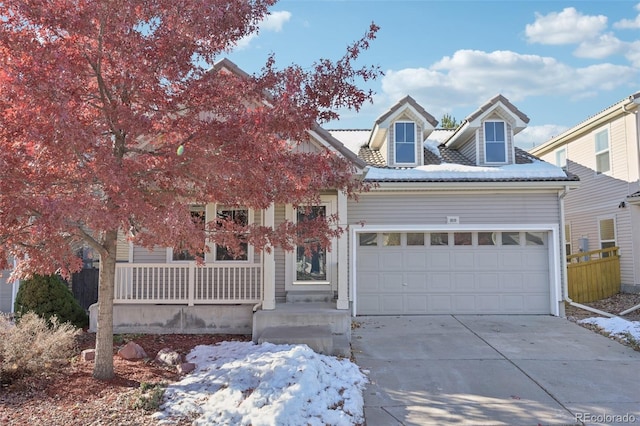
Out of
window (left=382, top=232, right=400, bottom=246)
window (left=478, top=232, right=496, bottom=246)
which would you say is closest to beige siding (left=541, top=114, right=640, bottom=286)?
window (left=478, top=232, right=496, bottom=246)

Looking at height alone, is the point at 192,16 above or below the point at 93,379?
above

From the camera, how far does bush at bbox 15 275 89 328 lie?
9.05 metres

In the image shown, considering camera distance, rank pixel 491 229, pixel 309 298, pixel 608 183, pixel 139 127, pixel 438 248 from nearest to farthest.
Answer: pixel 139 127 → pixel 309 298 → pixel 491 229 → pixel 438 248 → pixel 608 183

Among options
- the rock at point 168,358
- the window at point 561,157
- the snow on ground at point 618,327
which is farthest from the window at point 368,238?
the window at point 561,157

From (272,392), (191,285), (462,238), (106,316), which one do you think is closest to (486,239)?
(462,238)

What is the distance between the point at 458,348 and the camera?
787 cm

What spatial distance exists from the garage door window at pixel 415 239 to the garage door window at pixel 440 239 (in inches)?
10.9

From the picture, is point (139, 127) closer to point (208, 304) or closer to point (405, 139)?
point (208, 304)

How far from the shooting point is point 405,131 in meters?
11.9

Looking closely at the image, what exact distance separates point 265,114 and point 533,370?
5368 millimetres

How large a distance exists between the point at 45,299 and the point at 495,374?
8638 mm

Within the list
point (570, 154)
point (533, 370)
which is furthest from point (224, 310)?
point (570, 154)

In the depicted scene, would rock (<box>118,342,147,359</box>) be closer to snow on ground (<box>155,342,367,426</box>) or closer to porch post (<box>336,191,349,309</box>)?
snow on ground (<box>155,342,367,426</box>)

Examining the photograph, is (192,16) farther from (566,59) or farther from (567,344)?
(566,59)
